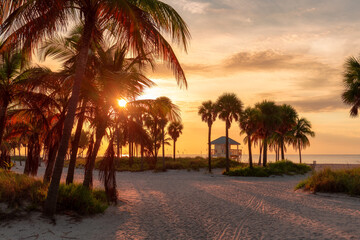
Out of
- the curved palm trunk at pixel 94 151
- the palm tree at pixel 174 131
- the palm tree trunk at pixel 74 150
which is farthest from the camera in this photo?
the palm tree at pixel 174 131

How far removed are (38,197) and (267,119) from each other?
31951 millimetres

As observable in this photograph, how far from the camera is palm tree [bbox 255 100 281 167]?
35.5m

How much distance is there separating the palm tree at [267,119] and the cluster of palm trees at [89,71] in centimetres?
2626

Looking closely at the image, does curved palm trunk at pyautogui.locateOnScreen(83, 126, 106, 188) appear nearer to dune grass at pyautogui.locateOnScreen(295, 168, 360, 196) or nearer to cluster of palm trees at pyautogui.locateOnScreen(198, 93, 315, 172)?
dune grass at pyautogui.locateOnScreen(295, 168, 360, 196)

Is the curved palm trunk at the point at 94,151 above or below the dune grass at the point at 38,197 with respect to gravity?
above

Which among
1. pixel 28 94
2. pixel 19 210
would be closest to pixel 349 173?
pixel 19 210

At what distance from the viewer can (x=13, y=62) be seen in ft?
46.3

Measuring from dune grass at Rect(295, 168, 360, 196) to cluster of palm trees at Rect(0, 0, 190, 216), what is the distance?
32.8 ft

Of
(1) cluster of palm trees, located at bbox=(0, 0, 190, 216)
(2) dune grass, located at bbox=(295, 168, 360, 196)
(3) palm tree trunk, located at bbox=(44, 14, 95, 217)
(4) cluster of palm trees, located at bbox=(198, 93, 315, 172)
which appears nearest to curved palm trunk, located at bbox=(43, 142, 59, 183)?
(1) cluster of palm trees, located at bbox=(0, 0, 190, 216)

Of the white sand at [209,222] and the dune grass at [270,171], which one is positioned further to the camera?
the dune grass at [270,171]

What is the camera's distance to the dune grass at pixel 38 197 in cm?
838

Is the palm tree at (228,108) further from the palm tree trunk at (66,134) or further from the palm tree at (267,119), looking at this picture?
the palm tree trunk at (66,134)

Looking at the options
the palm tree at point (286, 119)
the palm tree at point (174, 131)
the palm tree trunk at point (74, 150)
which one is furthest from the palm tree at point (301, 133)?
the palm tree trunk at point (74, 150)

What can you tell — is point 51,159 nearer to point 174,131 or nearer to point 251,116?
point 251,116
